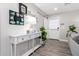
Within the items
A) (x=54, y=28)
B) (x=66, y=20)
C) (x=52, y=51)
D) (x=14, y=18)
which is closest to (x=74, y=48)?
(x=52, y=51)

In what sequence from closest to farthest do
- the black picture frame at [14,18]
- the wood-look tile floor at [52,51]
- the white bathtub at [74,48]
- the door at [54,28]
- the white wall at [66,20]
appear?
the white bathtub at [74,48] → the black picture frame at [14,18] → the wood-look tile floor at [52,51] → the white wall at [66,20] → the door at [54,28]

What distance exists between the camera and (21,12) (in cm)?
305

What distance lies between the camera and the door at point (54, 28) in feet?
25.8

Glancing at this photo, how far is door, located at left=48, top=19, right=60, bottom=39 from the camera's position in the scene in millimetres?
7859

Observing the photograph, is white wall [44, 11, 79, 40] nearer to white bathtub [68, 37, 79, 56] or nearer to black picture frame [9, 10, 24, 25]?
white bathtub [68, 37, 79, 56]

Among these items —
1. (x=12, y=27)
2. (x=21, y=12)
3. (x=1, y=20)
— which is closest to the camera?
(x=1, y=20)

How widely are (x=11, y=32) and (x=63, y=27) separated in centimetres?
565

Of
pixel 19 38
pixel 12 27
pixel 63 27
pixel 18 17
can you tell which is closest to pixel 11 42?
pixel 19 38

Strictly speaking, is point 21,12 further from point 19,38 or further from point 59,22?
point 59,22

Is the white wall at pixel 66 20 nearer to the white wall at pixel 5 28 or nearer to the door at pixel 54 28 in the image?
the door at pixel 54 28

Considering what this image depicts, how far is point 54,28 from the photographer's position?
8.05 metres

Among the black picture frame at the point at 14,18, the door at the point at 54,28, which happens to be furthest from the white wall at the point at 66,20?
the black picture frame at the point at 14,18

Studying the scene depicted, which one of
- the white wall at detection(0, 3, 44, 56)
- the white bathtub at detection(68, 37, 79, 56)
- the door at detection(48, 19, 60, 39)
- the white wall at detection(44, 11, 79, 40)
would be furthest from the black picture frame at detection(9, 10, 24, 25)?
the door at detection(48, 19, 60, 39)

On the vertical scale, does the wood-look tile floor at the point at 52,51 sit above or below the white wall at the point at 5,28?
below
